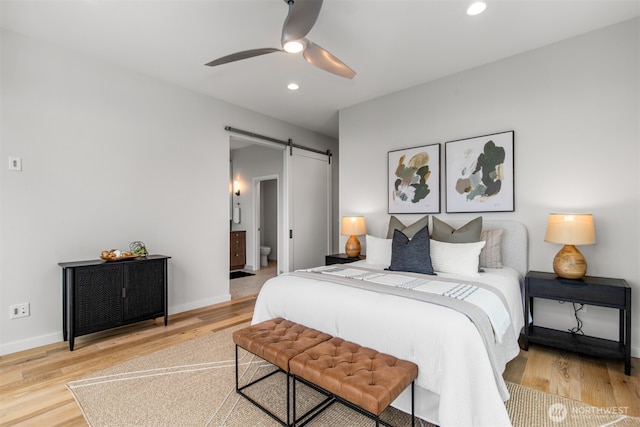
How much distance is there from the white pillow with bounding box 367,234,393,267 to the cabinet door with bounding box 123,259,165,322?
2325mm

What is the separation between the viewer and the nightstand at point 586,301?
7.54 feet

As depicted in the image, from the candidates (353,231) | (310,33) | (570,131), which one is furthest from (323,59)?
(570,131)

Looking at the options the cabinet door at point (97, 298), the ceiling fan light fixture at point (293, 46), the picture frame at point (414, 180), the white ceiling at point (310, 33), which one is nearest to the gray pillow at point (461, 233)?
the picture frame at point (414, 180)

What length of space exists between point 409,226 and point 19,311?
12.9 ft

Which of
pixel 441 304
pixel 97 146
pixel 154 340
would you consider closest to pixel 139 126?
pixel 97 146

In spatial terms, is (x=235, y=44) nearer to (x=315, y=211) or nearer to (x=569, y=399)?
(x=315, y=211)

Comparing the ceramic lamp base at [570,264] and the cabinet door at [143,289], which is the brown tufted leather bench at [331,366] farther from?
the ceramic lamp base at [570,264]

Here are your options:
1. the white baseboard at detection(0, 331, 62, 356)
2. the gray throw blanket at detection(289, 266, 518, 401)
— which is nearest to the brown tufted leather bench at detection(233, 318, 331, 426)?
the gray throw blanket at detection(289, 266, 518, 401)

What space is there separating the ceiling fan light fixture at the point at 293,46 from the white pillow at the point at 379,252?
211cm

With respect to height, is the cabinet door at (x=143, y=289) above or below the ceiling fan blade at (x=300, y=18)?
below

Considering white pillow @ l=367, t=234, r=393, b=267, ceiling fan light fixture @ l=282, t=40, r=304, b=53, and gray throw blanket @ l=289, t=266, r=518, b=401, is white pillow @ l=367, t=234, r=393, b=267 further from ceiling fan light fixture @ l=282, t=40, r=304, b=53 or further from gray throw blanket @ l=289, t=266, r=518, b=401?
ceiling fan light fixture @ l=282, t=40, r=304, b=53

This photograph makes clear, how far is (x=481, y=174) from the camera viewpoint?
3287 mm

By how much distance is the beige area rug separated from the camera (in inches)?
69.3

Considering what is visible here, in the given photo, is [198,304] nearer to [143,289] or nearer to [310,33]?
[143,289]
